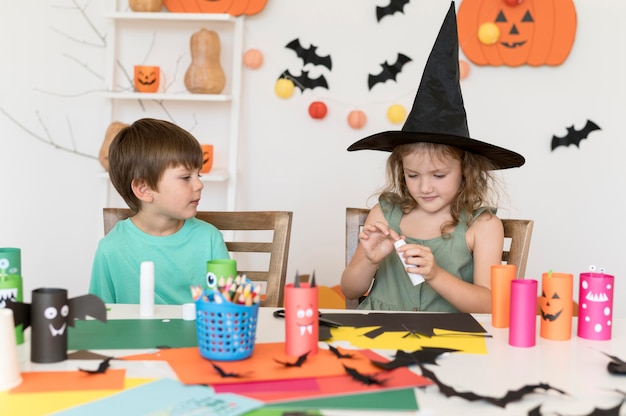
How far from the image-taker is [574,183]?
10.4ft

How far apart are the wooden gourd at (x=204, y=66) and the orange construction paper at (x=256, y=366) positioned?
77.4 inches

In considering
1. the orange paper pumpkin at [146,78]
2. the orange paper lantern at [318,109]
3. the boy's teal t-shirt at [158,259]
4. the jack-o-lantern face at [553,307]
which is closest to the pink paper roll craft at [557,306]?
the jack-o-lantern face at [553,307]

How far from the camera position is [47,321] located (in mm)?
1141

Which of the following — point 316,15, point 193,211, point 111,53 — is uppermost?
point 316,15

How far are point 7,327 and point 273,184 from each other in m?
2.25

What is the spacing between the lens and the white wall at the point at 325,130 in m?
3.14

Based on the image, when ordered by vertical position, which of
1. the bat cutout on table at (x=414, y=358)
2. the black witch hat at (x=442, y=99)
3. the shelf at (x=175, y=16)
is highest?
the shelf at (x=175, y=16)

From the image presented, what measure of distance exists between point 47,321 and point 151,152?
87cm

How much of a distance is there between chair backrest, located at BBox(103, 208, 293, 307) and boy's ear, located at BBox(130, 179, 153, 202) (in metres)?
0.05

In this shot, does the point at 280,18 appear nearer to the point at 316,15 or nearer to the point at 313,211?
the point at 316,15

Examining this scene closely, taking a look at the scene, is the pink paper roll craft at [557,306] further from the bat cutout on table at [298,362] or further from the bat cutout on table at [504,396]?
the bat cutout on table at [298,362]

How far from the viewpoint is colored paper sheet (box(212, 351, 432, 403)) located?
0.99 metres

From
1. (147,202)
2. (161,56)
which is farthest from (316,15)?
(147,202)

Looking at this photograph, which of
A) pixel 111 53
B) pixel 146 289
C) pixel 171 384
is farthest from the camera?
pixel 111 53
